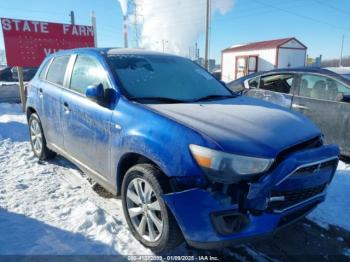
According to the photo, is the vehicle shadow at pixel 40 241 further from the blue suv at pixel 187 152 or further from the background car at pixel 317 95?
the background car at pixel 317 95

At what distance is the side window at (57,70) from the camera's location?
4.05 m

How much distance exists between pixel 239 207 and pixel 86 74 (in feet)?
7.68

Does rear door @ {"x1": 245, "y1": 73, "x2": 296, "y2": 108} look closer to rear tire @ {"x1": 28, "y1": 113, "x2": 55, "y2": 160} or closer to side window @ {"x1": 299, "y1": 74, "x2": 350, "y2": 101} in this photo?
side window @ {"x1": 299, "y1": 74, "x2": 350, "y2": 101}

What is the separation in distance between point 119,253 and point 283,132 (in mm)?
1674

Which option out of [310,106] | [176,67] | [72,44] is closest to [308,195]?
[176,67]

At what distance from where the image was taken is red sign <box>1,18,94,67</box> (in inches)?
320

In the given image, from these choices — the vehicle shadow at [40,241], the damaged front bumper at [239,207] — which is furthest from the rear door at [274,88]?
the vehicle shadow at [40,241]

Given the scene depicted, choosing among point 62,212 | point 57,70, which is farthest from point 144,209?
point 57,70

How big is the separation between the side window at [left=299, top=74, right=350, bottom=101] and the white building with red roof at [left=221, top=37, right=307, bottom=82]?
2039 cm

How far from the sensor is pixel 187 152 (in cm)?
215

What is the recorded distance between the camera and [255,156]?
2.10 m

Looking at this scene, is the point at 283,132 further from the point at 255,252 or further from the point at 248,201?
the point at 255,252

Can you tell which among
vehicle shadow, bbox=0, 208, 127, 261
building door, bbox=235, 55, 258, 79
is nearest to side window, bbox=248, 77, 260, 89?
vehicle shadow, bbox=0, 208, 127, 261

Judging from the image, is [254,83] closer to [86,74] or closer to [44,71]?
[86,74]
